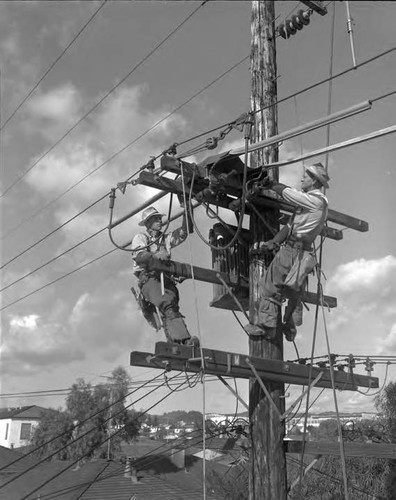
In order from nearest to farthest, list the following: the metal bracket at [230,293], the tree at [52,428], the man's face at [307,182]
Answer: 1. the man's face at [307,182]
2. the metal bracket at [230,293]
3. the tree at [52,428]

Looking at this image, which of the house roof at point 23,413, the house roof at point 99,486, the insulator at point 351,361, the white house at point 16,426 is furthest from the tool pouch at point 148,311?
the house roof at point 23,413

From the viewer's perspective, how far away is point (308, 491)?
58.2 ft

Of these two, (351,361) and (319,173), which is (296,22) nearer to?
(319,173)

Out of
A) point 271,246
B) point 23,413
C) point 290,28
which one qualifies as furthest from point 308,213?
point 23,413

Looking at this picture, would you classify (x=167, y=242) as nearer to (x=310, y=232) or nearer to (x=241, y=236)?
(x=241, y=236)

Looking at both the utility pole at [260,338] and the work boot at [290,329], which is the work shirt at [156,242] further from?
the work boot at [290,329]

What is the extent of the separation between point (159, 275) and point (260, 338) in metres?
1.29

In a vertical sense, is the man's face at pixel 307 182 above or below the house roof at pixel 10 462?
above

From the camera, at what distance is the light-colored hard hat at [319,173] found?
5.83 metres

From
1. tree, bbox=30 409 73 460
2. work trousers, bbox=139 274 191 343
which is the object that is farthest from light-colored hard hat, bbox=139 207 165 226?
tree, bbox=30 409 73 460

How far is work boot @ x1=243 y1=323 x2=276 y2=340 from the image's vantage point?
5.79 m

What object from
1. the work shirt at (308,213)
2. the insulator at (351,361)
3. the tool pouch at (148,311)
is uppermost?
the work shirt at (308,213)

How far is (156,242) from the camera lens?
645 centimetres

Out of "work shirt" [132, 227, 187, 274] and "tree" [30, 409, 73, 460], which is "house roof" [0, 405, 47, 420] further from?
"work shirt" [132, 227, 187, 274]
